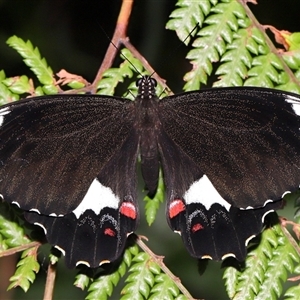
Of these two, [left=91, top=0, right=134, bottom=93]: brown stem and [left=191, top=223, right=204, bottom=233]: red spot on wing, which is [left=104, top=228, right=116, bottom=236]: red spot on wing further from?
[left=91, top=0, right=134, bottom=93]: brown stem

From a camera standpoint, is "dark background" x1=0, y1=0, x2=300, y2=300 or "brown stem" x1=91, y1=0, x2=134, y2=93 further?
"dark background" x1=0, y1=0, x2=300, y2=300

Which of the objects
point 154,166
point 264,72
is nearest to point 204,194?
point 154,166

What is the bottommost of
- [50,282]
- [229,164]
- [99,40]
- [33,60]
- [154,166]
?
[50,282]

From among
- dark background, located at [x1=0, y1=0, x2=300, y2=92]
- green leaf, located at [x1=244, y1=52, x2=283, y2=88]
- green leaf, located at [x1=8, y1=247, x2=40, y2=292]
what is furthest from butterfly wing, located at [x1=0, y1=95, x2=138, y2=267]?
dark background, located at [x1=0, y1=0, x2=300, y2=92]

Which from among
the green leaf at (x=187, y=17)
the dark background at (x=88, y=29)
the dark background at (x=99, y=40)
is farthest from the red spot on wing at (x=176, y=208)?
the dark background at (x=88, y=29)

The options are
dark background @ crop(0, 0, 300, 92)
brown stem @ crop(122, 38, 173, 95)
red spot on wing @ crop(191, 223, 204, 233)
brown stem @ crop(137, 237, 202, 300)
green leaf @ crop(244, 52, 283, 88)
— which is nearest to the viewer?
red spot on wing @ crop(191, 223, 204, 233)

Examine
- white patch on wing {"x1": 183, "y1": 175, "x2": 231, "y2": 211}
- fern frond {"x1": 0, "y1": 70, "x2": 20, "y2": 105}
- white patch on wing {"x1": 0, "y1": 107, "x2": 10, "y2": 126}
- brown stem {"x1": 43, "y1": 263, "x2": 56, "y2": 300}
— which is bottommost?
brown stem {"x1": 43, "y1": 263, "x2": 56, "y2": 300}

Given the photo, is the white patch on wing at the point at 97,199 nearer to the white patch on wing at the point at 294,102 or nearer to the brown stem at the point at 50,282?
the brown stem at the point at 50,282

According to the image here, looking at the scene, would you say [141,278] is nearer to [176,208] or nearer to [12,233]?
[176,208]
